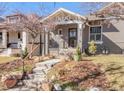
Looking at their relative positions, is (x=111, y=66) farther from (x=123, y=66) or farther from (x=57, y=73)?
(x=57, y=73)

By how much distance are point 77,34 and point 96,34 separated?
56.3 inches

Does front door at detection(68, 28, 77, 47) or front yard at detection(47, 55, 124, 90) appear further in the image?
front door at detection(68, 28, 77, 47)

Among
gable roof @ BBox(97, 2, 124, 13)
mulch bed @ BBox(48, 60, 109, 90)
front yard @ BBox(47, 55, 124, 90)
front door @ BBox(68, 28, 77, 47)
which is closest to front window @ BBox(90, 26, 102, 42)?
front door @ BBox(68, 28, 77, 47)

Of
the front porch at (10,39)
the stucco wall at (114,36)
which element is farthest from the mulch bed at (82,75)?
the front porch at (10,39)

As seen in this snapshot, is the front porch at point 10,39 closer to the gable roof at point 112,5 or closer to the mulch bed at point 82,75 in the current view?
the mulch bed at point 82,75

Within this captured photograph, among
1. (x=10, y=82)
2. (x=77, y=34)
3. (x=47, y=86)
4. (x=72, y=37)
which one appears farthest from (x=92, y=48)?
(x=47, y=86)

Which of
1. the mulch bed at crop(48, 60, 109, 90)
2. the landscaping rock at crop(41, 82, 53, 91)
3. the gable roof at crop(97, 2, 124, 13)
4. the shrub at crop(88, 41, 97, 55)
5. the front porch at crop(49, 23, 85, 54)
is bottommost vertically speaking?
the landscaping rock at crop(41, 82, 53, 91)

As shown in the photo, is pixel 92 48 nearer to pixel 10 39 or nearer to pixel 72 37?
pixel 72 37

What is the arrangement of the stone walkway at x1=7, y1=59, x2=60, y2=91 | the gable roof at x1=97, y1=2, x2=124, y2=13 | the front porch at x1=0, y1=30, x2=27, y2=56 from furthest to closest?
the front porch at x1=0, y1=30, x2=27, y2=56 → the stone walkway at x1=7, y1=59, x2=60, y2=91 → the gable roof at x1=97, y1=2, x2=124, y2=13

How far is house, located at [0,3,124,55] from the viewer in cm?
2191

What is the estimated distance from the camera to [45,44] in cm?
2373

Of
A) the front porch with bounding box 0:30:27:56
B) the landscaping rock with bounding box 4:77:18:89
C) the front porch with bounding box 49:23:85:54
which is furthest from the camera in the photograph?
the front porch with bounding box 0:30:27:56

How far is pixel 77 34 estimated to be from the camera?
76.3ft

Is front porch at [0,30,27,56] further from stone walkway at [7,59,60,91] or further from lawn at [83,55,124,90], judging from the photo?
lawn at [83,55,124,90]
